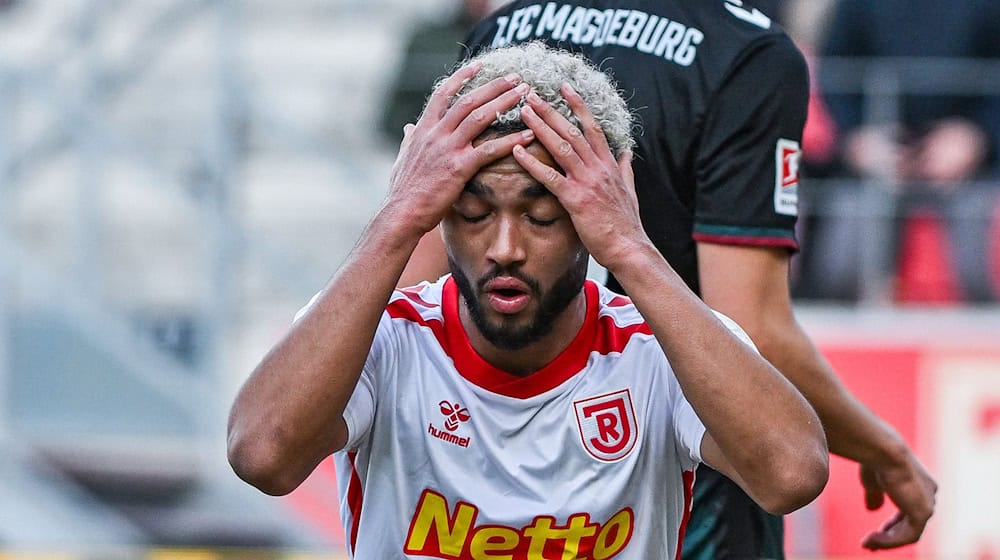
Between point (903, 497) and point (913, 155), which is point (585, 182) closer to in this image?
point (903, 497)

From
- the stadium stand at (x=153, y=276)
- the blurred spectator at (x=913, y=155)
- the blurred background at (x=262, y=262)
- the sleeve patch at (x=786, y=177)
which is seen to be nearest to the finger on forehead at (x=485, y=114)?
the sleeve patch at (x=786, y=177)

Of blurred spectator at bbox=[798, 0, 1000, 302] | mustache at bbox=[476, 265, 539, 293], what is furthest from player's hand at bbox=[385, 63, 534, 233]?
blurred spectator at bbox=[798, 0, 1000, 302]

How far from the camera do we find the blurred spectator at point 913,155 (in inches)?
258

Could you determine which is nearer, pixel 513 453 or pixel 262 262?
pixel 513 453

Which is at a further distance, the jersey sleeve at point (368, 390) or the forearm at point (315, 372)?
the jersey sleeve at point (368, 390)

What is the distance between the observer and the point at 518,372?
262cm

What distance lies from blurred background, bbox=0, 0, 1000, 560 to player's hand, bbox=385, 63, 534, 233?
4135 millimetres

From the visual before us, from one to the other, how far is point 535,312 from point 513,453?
0.26 m

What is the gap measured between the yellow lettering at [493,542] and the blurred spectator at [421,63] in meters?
4.65

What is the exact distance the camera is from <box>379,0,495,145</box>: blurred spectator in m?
7.10

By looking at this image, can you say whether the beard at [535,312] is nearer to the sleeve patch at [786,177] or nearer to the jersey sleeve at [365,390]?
the jersey sleeve at [365,390]

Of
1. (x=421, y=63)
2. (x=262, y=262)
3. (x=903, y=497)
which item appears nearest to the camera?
(x=903, y=497)

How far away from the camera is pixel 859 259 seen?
6.66 m

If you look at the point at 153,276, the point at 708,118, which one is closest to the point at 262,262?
the point at 153,276
